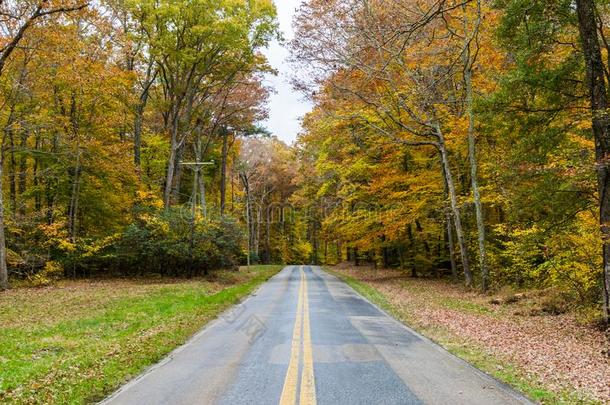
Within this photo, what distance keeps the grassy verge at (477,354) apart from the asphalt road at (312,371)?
0.83 ft

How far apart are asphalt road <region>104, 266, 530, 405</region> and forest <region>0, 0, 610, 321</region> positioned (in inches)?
180

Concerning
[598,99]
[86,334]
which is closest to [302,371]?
[86,334]

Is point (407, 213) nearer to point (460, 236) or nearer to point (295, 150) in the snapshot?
point (460, 236)

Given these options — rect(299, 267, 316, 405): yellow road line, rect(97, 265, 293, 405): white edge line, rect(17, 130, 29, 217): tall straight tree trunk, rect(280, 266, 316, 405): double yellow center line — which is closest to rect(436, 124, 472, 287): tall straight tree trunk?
rect(280, 266, 316, 405): double yellow center line

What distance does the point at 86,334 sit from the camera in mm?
10031

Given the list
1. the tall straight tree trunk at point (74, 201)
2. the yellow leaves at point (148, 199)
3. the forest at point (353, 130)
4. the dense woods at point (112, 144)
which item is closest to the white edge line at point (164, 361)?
the forest at point (353, 130)

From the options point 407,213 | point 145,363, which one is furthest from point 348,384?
point 407,213

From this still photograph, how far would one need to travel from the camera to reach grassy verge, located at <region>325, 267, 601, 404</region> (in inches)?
227

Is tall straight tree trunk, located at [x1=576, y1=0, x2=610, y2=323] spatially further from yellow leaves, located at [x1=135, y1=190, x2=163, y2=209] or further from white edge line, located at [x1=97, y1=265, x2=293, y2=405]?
yellow leaves, located at [x1=135, y1=190, x2=163, y2=209]

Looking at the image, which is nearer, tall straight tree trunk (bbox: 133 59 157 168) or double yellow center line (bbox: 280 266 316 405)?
double yellow center line (bbox: 280 266 316 405)

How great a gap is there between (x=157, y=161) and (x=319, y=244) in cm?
4453

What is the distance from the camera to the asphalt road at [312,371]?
5.42 metres

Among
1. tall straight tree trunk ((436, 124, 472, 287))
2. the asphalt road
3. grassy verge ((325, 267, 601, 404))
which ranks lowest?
grassy verge ((325, 267, 601, 404))

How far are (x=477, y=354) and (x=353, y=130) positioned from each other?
1662 cm
